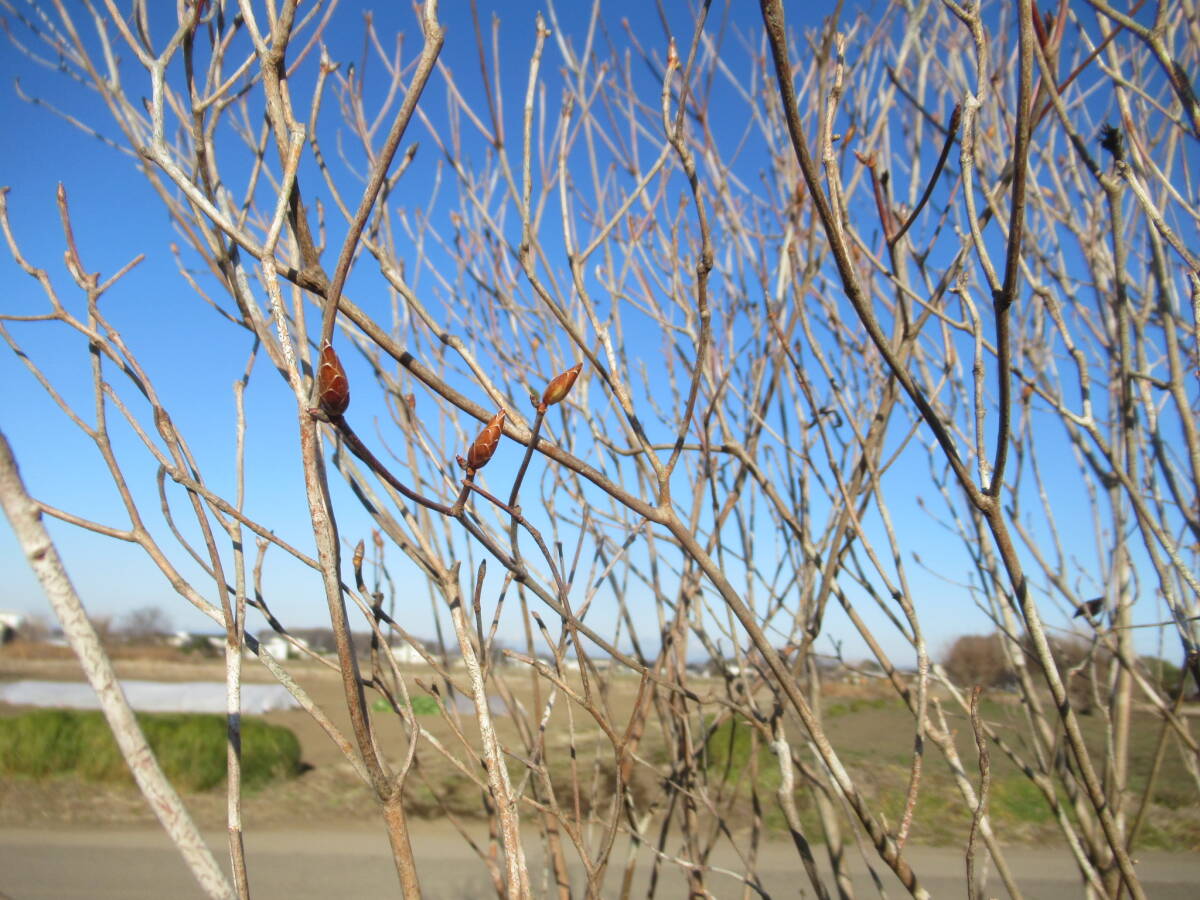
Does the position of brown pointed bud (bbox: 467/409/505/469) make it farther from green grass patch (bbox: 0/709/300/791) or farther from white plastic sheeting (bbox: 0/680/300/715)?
white plastic sheeting (bbox: 0/680/300/715)

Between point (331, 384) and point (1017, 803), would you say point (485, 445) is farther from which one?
point (1017, 803)

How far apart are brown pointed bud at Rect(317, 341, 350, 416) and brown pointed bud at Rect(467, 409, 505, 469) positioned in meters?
0.10

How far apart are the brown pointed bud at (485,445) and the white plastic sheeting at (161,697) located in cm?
1419

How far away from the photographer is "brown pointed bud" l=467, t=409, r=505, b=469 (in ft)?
2.00

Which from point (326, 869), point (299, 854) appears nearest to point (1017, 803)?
point (326, 869)

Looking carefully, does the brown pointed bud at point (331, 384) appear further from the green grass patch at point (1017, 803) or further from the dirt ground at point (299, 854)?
the green grass patch at point (1017, 803)

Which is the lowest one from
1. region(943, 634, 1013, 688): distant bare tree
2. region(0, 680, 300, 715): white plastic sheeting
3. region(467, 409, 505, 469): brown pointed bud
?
region(0, 680, 300, 715): white plastic sheeting

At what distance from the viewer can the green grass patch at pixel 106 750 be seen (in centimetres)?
812

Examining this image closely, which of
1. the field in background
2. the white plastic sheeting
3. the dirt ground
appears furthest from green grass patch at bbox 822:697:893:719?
the white plastic sheeting

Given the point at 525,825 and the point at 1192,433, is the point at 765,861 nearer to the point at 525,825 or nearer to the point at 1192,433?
the point at 525,825

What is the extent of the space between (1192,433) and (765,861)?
19.8ft

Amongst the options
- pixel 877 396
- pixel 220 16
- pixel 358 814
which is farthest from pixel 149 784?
pixel 358 814

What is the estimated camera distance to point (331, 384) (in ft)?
1.80

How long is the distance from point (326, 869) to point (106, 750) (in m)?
3.71
